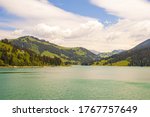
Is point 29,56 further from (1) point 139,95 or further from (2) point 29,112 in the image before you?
(2) point 29,112

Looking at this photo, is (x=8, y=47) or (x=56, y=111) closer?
(x=56, y=111)

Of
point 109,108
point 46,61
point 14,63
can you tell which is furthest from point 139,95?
point 46,61

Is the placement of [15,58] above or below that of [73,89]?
above

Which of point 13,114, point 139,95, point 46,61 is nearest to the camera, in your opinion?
point 13,114

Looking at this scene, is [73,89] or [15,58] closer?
[73,89]

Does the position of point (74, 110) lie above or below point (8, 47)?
below

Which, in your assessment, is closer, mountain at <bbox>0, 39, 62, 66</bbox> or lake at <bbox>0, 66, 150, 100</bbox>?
lake at <bbox>0, 66, 150, 100</bbox>

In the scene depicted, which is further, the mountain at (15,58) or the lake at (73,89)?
the mountain at (15,58)

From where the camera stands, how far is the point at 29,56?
173 metres

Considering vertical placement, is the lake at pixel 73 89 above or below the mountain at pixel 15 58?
below

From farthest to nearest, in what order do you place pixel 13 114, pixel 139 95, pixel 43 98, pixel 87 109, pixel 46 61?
1. pixel 46 61
2. pixel 139 95
3. pixel 43 98
4. pixel 87 109
5. pixel 13 114

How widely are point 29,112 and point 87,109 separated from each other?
420cm

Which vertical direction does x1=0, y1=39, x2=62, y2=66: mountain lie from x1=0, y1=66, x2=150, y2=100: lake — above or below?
above

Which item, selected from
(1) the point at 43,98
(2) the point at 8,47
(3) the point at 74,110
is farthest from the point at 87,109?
(2) the point at 8,47
